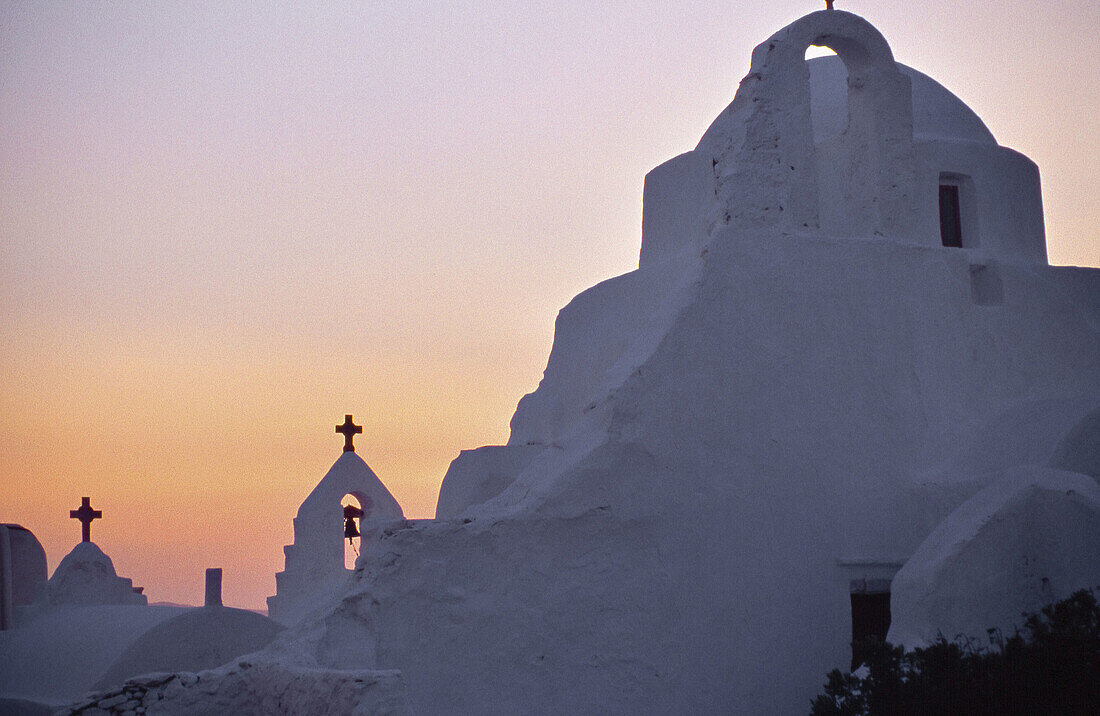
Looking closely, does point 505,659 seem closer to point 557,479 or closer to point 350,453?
point 557,479

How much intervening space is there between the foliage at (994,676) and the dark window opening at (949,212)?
17.5 feet

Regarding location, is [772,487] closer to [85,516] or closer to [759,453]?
[759,453]

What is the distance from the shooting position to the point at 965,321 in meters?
10.0

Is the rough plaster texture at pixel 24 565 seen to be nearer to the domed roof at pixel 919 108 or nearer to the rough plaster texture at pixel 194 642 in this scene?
the rough plaster texture at pixel 194 642

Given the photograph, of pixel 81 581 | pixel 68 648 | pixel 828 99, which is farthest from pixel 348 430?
pixel 828 99

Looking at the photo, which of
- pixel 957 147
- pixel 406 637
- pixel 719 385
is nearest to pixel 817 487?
pixel 719 385

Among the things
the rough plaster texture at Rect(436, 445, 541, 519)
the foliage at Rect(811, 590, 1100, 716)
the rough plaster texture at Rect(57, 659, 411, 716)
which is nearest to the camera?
the rough plaster texture at Rect(57, 659, 411, 716)

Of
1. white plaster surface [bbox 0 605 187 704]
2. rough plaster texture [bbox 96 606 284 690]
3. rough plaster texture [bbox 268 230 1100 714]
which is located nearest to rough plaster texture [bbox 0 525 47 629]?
white plaster surface [bbox 0 605 187 704]

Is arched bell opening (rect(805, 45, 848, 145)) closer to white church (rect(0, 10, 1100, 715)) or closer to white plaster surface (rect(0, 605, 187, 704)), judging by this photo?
white church (rect(0, 10, 1100, 715))

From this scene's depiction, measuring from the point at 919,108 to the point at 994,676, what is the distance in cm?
738

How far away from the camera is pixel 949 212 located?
Result: 12.1 metres

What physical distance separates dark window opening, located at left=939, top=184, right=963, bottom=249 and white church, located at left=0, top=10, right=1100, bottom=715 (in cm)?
118

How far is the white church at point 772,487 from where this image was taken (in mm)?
7828

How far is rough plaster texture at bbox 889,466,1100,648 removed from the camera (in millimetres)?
7852
